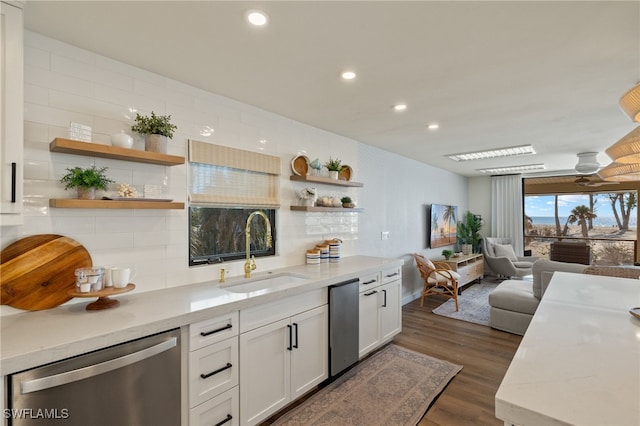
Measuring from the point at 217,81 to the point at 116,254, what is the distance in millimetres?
1395

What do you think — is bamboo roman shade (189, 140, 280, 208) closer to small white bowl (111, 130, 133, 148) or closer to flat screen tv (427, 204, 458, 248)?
small white bowl (111, 130, 133, 148)

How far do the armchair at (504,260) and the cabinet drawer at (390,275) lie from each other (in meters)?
3.97

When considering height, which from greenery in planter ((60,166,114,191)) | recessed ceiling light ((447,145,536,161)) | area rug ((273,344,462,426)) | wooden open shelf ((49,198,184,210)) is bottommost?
area rug ((273,344,462,426))

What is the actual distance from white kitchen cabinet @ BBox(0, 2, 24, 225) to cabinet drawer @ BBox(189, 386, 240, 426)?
52.5 inches

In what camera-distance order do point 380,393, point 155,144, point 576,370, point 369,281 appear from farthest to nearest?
point 369,281
point 380,393
point 155,144
point 576,370

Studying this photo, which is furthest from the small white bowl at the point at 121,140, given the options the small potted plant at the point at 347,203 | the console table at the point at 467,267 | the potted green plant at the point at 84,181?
the console table at the point at 467,267

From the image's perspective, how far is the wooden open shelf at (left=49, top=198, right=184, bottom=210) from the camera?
161 centimetres

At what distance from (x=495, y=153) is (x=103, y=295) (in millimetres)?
5195

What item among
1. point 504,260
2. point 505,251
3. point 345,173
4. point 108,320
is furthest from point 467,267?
point 108,320

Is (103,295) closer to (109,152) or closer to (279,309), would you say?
(109,152)

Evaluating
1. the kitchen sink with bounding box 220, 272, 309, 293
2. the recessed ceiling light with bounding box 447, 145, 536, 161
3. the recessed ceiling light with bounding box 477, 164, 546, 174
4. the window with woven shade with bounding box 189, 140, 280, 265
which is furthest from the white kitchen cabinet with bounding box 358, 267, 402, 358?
the recessed ceiling light with bounding box 477, 164, 546, 174

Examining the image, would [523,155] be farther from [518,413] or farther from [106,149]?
[106,149]

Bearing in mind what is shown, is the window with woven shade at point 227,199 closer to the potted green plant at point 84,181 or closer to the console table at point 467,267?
the potted green plant at point 84,181

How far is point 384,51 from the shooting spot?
183 cm
